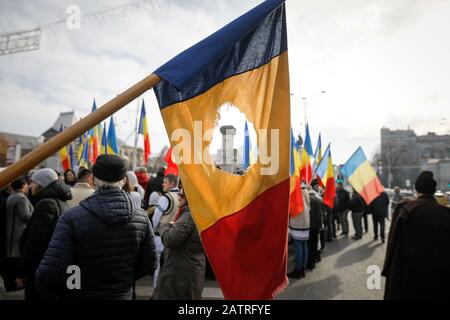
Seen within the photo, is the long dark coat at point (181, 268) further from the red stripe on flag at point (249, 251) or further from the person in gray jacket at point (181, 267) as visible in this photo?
the red stripe on flag at point (249, 251)

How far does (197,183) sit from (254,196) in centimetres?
42

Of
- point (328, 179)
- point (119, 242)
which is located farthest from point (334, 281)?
point (119, 242)

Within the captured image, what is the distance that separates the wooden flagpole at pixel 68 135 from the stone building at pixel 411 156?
6285cm

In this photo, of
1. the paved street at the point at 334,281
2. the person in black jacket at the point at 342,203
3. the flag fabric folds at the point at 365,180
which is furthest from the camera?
the person in black jacket at the point at 342,203

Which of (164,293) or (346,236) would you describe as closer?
(164,293)

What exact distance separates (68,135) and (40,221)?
2067 mm

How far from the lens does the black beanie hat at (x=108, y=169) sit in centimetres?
223

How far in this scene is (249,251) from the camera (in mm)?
2158

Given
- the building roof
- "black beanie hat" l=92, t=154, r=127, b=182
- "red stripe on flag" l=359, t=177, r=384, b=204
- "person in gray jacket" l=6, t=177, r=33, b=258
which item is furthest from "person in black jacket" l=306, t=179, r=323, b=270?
A: the building roof

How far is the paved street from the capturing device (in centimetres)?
550

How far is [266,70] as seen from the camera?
2.36 meters

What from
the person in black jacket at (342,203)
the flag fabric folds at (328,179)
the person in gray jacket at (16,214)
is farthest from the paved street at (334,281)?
the person in black jacket at (342,203)
